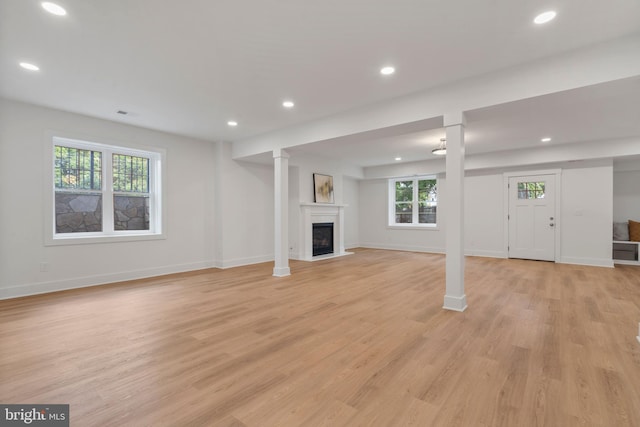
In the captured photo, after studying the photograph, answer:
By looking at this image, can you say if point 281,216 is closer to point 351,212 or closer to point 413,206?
point 351,212

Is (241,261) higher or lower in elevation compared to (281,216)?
lower

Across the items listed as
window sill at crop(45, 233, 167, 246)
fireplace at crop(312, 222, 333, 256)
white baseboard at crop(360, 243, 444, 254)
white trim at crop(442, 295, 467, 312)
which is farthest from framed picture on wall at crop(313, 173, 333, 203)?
white trim at crop(442, 295, 467, 312)

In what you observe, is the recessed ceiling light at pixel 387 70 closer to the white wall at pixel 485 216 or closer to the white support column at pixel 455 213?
the white support column at pixel 455 213

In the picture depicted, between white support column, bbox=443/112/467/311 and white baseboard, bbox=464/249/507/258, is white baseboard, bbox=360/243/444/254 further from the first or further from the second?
white support column, bbox=443/112/467/311

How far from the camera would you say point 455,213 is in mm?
3449

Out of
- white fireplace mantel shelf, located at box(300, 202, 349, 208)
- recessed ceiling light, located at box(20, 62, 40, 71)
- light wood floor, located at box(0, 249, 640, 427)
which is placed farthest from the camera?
white fireplace mantel shelf, located at box(300, 202, 349, 208)

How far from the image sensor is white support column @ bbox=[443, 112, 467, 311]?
11.2 ft

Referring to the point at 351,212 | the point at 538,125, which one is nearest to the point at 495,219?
the point at 538,125

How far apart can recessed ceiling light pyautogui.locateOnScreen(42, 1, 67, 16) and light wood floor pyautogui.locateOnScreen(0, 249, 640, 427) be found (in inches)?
105

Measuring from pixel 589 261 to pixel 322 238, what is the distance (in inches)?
237

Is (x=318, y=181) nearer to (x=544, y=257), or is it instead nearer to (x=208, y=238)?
(x=208, y=238)

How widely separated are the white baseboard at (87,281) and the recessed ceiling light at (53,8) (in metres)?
3.77

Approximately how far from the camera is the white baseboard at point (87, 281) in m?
4.06

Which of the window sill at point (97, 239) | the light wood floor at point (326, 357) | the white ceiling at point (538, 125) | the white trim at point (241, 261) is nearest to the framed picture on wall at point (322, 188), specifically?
the white ceiling at point (538, 125)
